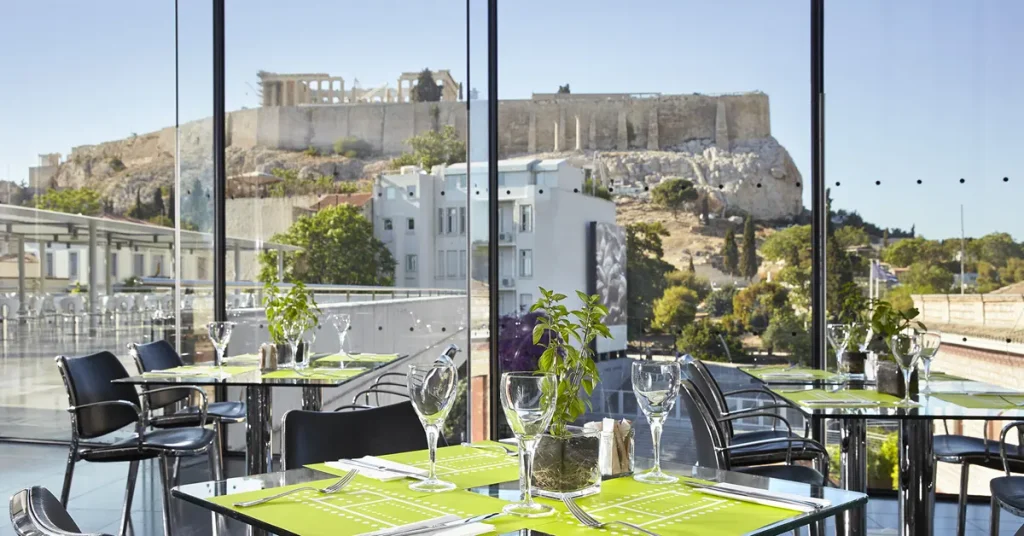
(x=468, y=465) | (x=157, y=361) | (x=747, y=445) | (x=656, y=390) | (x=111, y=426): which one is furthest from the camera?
(x=157, y=361)

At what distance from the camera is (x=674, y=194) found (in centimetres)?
592

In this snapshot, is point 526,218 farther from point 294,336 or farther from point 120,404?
point 120,404

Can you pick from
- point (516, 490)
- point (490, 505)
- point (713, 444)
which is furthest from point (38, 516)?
point (713, 444)

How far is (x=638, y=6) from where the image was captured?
5.88 metres

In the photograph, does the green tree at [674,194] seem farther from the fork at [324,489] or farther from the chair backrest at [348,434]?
the fork at [324,489]

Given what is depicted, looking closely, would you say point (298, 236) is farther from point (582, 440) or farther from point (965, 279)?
point (582, 440)

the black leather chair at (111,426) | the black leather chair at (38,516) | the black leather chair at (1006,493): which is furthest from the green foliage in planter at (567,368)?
the black leather chair at (111,426)

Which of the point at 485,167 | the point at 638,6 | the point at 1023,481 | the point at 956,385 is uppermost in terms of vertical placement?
the point at 638,6

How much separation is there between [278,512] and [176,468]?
4166 mm

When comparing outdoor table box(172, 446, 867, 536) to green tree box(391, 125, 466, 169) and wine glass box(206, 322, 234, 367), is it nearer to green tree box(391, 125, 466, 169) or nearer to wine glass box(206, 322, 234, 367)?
wine glass box(206, 322, 234, 367)

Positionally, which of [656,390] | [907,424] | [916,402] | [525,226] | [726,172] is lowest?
[907,424]

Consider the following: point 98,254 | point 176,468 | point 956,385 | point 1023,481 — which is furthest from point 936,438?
point 98,254

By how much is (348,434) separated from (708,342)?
3.61 m

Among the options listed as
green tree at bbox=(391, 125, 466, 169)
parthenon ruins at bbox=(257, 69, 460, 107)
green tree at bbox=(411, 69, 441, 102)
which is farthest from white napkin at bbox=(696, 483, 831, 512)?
parthenon ruins at bbox=(257, 69, 460, 107)
